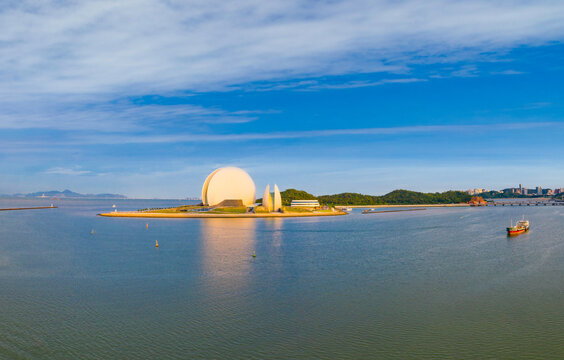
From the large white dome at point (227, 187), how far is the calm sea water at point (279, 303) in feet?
194

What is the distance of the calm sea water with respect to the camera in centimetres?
1323

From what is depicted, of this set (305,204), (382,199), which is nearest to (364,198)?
(382,199)

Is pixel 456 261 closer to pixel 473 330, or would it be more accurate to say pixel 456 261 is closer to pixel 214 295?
pixel 473 330

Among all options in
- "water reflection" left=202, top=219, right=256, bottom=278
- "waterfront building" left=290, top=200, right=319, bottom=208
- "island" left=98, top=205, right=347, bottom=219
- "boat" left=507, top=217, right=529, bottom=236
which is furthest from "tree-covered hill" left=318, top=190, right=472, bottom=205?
"water reflection" left=202, top=219, right=256, bottom=278

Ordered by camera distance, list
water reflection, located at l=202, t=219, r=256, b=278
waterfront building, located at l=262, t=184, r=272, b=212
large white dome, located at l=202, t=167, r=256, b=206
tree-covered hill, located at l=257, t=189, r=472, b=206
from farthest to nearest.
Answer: tree-covered hill, located at l=257, t=189, r=472, b=206 → large white dome, located at l=202, t=167, r=256, b=206 → waterfront building, located at l=262, t=184, r=272, b=212 → water reflection, located at l=202, t=219, r=256, b=278

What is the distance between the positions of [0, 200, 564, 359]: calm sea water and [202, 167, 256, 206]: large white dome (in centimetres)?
5900

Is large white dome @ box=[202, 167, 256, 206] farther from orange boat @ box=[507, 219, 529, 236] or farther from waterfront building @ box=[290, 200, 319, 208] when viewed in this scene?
orange boat @ box=[507, 219, 529, 236]

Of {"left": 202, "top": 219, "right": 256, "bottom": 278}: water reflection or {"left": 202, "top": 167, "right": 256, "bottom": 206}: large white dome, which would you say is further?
{"left": 202, "top": 167, "right": 256, "bottom": 206}: large white dome

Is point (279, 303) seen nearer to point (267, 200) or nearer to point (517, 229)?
point (517, 229)

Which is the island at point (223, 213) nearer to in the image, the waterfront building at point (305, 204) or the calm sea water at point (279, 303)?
the waterfront building at point (305, 204)

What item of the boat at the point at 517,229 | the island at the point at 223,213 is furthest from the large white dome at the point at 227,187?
the boat at the point at 517,229

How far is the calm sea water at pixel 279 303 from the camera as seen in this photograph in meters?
13.2

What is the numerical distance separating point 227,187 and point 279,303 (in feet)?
250

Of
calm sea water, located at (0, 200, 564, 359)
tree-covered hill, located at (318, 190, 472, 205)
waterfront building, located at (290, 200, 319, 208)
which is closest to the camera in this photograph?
calm sea water, located at (0, 200, 564, 359)
